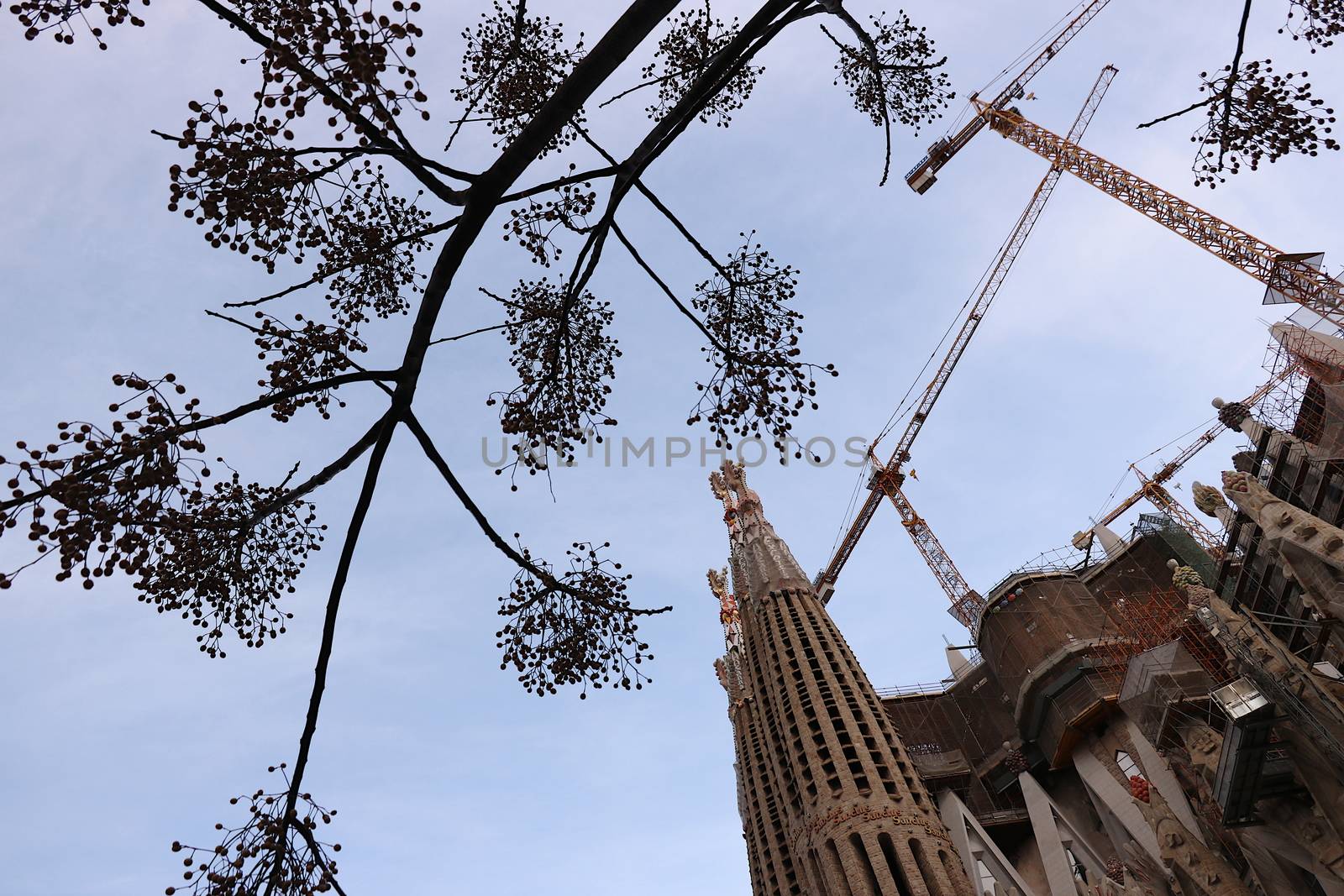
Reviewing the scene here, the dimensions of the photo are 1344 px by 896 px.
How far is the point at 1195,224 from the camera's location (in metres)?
45.4

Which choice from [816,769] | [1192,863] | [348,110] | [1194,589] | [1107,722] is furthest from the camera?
[1107,722]

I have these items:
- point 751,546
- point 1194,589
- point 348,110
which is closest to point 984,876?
point 1194,589

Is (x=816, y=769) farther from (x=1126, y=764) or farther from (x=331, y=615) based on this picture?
(x=331, y=615)

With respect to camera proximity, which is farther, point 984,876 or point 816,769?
point 984,876

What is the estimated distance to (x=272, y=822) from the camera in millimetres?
5438

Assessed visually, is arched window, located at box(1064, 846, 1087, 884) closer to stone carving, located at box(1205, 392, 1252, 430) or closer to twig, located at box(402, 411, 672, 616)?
stone carving, located at box(1205, 392, 1252, 430)

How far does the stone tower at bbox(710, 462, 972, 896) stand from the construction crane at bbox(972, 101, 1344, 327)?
86.0ft

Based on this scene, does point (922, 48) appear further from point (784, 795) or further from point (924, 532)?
point (924, 532)

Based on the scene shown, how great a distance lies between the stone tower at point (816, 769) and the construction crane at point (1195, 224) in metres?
26.2

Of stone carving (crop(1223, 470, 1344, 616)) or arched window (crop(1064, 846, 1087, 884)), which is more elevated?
arched window (crop(1064, 846, 1087, 884))

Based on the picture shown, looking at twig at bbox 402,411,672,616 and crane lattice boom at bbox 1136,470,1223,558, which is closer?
twig at bbox 402,411,672,616

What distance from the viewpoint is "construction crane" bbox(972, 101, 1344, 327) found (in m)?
37.2

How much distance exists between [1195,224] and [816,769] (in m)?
35.1

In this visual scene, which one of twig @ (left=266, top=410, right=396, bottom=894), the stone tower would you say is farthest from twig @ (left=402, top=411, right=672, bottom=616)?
the stone tower
